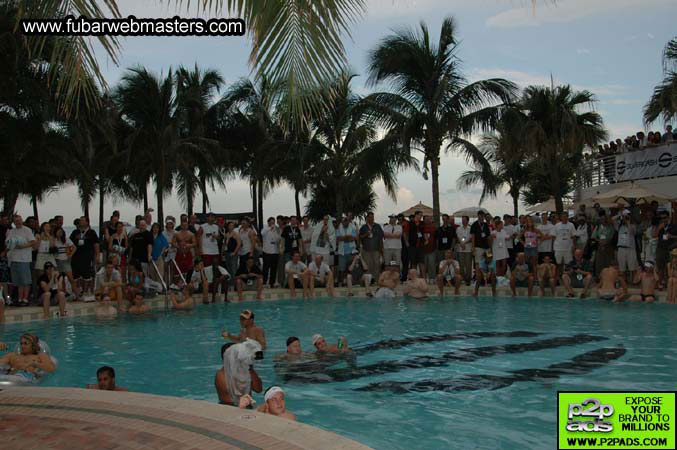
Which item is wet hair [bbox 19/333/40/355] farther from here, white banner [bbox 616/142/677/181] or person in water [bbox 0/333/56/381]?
white banner [bbox 616/142/677/181]

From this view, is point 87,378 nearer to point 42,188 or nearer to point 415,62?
point 415,62

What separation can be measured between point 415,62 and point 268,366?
54.4ft

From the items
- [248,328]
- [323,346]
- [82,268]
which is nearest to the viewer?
[248,328]

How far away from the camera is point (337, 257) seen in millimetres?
19156

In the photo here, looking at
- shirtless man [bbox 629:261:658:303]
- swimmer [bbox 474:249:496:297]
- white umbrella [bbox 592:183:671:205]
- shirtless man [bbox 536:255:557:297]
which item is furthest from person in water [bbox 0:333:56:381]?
white umbrella [bbox 592:183:671:205]

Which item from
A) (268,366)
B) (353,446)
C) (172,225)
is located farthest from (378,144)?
(353,446)

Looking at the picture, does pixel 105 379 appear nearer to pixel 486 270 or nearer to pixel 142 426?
pixel 142 426

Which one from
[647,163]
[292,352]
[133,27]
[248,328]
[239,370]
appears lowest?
[292,352]

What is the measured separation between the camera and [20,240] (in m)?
13.6

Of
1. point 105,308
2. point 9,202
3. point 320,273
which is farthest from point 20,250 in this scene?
point 9,202

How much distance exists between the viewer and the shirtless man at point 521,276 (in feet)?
58.0

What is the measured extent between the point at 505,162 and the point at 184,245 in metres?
21.7

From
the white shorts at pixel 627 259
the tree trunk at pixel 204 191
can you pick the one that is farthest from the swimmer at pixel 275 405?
the tree trunk at pixel 204 191

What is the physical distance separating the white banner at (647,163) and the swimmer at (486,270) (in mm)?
11955
